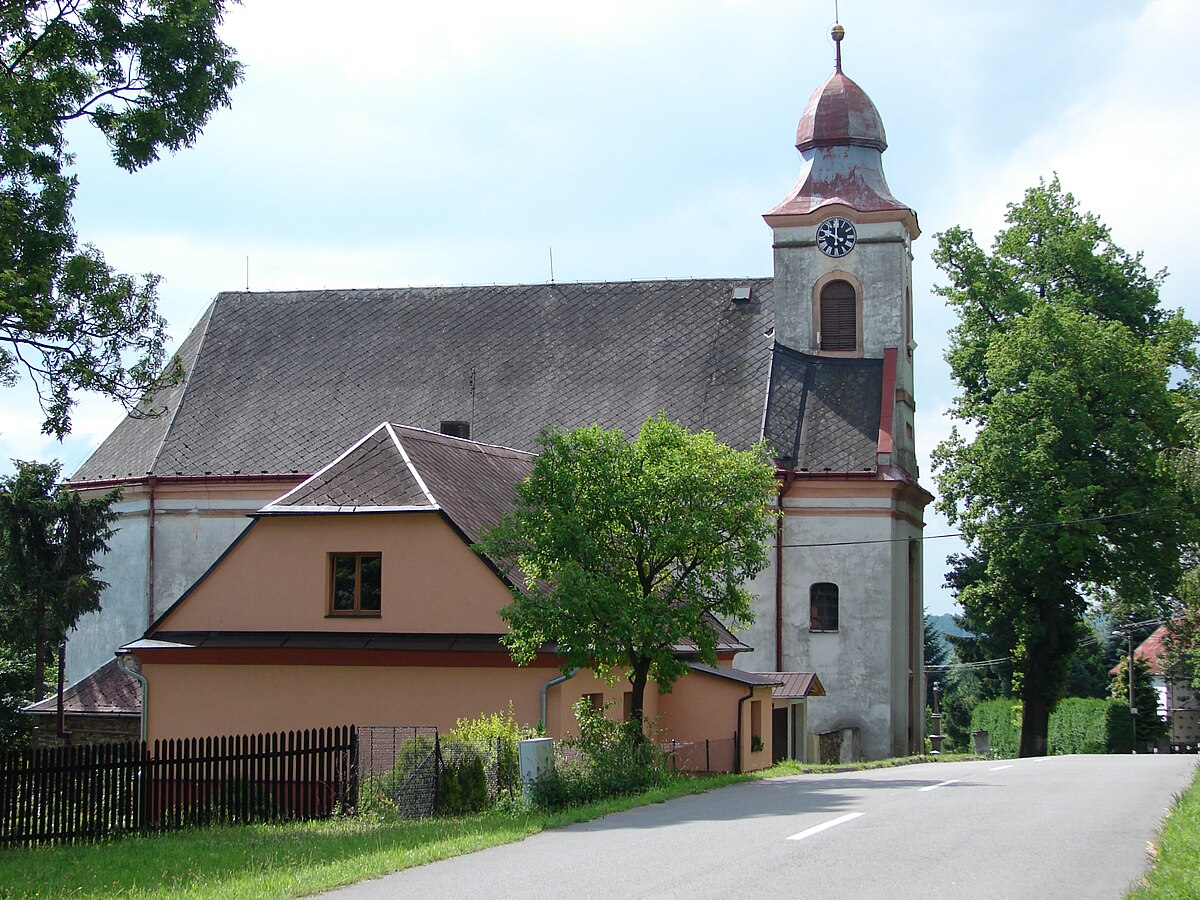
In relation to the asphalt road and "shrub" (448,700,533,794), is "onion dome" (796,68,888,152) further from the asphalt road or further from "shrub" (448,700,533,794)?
the asphalt road

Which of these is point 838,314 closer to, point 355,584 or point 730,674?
point 730,674

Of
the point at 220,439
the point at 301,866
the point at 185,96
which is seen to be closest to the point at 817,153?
the point at 220,439

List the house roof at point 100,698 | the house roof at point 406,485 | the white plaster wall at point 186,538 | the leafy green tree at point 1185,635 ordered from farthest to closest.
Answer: the white plaster wall at point 186,538 → the house roof at point 100,698 → the leafy green tree at point 1185,635 → the house roof at point 406,485

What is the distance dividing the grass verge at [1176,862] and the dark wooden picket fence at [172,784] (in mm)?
10726

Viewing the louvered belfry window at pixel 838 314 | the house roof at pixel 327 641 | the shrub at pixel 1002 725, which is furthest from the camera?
the shrub at pixel 1002 725

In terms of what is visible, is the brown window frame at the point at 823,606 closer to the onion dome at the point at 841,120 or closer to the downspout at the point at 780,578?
the downspout at the point at 780,578

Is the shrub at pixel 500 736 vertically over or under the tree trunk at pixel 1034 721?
over

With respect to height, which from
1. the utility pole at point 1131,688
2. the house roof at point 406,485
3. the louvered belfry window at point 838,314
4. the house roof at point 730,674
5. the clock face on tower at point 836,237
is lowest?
the utility pole at point 1131,688

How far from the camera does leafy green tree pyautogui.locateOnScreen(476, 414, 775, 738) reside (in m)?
21.6

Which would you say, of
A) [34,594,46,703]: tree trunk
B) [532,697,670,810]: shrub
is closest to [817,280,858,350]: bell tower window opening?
[532,697,670,810]: shrub

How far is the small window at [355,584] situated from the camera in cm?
2547

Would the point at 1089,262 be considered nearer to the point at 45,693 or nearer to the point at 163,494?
the point at 163,494

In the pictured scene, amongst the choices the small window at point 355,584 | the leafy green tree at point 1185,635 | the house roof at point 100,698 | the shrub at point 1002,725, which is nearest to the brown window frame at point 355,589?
the small window at point 355,584

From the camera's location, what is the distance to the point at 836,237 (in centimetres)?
3981
